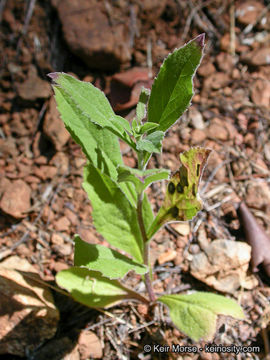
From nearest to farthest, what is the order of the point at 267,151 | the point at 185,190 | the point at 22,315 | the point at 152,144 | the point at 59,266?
the point at 152,144
the point at 185,190
the point at 22,315
the point at 59,266
the point at 267,151

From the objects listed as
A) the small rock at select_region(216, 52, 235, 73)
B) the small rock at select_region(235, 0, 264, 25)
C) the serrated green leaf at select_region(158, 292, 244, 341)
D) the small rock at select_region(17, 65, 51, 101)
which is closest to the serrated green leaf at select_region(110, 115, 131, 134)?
the serrated green leaf at select_region(158, 292, 244, 341)

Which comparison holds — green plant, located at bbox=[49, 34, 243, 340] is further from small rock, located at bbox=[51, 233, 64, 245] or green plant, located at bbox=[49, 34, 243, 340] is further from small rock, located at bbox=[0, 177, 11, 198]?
small rock, located at bbox=[0, 177, 11, 198]

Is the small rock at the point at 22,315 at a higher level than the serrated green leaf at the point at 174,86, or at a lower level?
lower

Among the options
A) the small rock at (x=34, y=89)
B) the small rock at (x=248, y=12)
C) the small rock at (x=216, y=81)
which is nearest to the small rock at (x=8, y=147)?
the small rock at (x=34, y=89)

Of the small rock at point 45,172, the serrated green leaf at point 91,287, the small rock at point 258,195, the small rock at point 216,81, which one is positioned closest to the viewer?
the serrated green leaf at point 91,287

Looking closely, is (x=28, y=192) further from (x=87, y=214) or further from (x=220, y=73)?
(x=220, y=73)

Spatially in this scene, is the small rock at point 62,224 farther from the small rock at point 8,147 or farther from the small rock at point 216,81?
the small rock at point 216,81

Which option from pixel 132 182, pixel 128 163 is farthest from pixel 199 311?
pixel 128 163

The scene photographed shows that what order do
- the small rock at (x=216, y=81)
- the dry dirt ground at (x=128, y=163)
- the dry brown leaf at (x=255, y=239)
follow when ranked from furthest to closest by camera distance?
the small rock at (x=216, y=81)
the dry brown leaf at (x=255, y=239)
the dry dirt ground at (x=128, y=163)

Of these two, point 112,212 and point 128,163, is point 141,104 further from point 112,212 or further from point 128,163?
point 128,163
